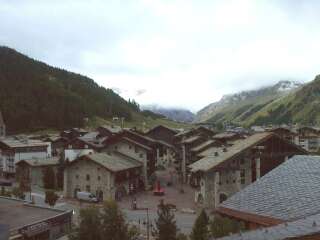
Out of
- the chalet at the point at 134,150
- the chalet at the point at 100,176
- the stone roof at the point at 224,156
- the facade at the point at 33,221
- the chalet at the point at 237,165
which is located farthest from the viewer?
the chalet at the point at 134,150

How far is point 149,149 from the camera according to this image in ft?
213

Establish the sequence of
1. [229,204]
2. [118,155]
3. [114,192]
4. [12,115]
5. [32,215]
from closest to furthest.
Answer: [229,204] → [32,215] → [114,192] → [118,155] → [12,115]

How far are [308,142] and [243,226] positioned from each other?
105 m

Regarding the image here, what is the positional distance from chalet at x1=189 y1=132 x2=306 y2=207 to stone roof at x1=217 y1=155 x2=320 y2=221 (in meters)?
35.3

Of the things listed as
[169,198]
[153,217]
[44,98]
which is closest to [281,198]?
[153,217]

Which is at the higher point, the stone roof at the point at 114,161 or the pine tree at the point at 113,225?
the stone roof at the point at 114,161

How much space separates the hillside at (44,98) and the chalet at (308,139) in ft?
241

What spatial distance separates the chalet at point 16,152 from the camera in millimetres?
75562

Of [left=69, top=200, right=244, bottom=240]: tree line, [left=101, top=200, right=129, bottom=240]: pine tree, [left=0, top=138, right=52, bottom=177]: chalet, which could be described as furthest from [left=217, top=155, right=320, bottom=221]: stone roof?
[left=0, top=138, right=52, bottom=177]: chalet

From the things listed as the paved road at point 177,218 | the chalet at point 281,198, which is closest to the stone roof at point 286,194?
the chalet at point 281,198

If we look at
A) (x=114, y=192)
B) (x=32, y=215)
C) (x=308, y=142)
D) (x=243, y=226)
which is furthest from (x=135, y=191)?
(x=308, y=142)

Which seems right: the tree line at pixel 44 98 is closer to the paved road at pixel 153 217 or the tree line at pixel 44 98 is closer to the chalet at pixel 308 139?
the chalet at pixel 308 139

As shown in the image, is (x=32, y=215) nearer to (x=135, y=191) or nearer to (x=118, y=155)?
(x=135, y=191)

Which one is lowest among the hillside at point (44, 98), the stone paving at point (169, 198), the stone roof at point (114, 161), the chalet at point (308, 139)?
the stone paving at point (169, 198)
